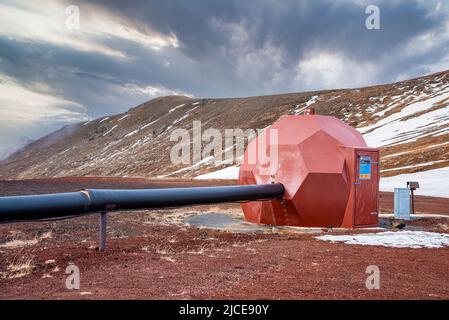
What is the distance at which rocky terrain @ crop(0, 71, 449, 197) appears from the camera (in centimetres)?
5778

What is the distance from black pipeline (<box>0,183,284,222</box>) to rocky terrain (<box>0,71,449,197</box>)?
2943 cm

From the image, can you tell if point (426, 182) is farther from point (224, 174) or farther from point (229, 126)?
point (229, 126)

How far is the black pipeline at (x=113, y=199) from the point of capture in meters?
8.89

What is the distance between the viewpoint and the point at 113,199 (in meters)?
10.6

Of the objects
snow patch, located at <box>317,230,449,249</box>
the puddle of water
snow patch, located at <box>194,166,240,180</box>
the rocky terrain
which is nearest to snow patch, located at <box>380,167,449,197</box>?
the rocky terrain

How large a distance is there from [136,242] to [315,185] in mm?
6202

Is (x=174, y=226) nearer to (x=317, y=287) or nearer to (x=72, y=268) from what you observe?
(x=72, y=268)

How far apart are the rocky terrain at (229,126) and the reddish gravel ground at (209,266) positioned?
31.0m

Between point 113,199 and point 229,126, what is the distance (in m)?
97.2

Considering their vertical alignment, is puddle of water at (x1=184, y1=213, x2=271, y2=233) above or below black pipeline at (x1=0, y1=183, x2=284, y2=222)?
below

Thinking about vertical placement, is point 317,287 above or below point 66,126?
below

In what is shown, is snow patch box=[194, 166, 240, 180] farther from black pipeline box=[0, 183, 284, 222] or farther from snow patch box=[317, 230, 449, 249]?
snow patch box=[317, 230, 449, 249]

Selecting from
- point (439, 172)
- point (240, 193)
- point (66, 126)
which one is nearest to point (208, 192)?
point (240, 193)

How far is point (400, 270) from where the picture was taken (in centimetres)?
852
